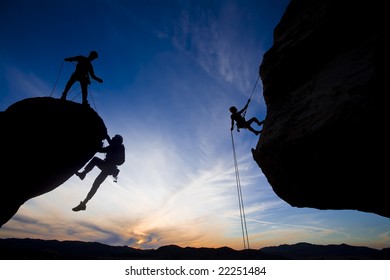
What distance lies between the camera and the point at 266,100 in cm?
920

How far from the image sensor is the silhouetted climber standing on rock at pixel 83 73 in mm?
10484

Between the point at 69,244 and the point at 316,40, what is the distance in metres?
126

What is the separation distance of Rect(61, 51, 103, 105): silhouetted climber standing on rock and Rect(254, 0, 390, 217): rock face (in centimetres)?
844

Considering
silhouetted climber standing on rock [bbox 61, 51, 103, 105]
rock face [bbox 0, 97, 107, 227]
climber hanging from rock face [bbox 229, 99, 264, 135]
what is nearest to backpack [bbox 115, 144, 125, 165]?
rock face [bbox 0, 97, 107, 227]

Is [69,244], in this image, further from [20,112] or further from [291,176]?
[291,176]

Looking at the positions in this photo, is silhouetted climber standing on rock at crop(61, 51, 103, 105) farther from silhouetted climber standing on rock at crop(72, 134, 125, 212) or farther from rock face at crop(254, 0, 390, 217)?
rock face at crop(254, 0, 390, 217)

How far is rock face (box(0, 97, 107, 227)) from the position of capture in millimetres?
9883

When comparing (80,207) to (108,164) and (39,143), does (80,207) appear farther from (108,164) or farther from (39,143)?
(39,143)

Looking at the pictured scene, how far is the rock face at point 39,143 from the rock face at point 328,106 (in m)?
8.77

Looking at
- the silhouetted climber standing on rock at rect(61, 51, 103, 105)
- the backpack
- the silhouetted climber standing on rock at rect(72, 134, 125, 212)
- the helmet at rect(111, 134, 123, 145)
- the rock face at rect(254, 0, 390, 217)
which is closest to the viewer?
the rock face at rect(254, 0, 390, 217)

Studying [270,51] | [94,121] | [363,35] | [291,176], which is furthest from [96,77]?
[363,35]

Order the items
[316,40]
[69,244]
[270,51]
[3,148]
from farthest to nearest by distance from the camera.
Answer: [69,244] < [3,148] < [270,51] < [316,40]

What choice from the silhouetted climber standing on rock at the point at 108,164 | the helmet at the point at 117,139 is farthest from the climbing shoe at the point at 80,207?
the helmet at the point at 117,139

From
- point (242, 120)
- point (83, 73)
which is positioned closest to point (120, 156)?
point (83, 73)
